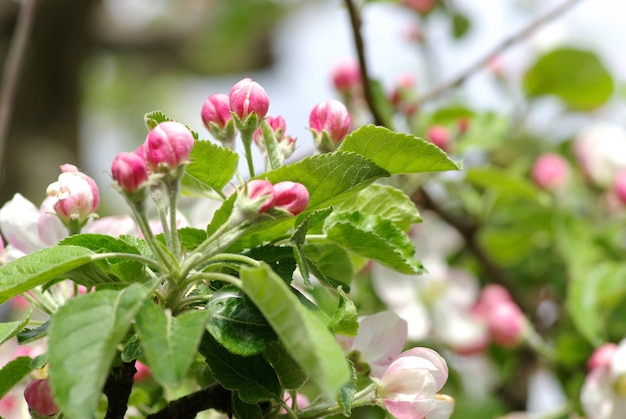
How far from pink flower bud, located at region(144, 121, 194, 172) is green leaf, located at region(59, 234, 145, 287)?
0.07m

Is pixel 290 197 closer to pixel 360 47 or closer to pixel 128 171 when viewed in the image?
pixel 128 171

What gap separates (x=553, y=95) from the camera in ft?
5.96

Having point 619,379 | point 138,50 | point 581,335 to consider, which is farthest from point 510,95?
point 138,50

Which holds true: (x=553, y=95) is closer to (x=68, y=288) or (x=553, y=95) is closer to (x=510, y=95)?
(x=510, y=95)

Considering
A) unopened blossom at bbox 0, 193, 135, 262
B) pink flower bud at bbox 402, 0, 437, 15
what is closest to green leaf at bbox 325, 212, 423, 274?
unopened blossom at bbox 0, 193, 135, 262

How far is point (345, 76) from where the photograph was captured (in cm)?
167

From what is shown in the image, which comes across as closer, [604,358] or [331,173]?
[331,173]

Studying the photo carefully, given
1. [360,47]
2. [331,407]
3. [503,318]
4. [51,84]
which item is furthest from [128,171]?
[51,84]

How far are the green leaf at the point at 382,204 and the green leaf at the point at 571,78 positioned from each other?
103 cm

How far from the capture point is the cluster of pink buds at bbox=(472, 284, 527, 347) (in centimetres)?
149

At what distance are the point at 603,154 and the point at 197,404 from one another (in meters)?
1.28

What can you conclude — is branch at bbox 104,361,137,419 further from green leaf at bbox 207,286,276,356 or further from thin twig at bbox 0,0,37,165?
thin twig at bbox 0,0,37,165

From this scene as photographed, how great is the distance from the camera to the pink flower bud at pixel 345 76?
1.67 metres

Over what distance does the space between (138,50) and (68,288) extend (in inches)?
124
